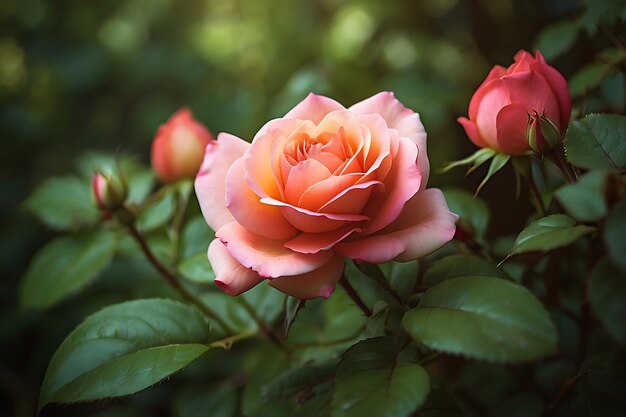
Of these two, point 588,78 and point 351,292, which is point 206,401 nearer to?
point 351,292

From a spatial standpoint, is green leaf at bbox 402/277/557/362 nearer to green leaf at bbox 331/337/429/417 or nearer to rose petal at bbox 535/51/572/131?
green leaf at bbox 331/337/429/417

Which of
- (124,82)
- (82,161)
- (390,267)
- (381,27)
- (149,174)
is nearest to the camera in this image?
(390,267)

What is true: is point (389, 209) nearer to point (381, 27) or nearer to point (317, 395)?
point (317, 395)

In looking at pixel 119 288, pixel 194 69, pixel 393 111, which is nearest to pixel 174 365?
pixel 393 111

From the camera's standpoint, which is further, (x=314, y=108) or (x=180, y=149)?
(x=180, y=149)

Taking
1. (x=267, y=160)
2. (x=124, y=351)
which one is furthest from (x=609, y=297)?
(x=124, y=351)

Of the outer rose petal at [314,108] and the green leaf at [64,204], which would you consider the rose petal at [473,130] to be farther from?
the green leaf at [64,204]

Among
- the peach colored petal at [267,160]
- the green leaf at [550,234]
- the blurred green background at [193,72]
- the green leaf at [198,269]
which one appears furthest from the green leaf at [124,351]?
the blurred green background at [193,72]
